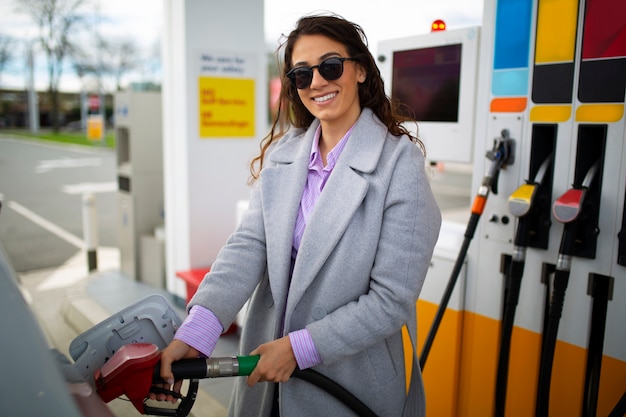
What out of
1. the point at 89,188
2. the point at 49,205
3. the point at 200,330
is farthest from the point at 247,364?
the point at 89,188

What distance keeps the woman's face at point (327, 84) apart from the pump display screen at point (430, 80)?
1.20 m

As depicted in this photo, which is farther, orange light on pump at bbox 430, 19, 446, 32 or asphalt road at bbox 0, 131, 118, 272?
asphalt road at bbox 0, 131, 118, 272

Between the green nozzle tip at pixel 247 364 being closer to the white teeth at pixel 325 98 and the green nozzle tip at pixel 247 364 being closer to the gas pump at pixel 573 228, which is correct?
the white teeth at pixel 325 98

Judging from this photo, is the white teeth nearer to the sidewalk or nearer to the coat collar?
the coat collar

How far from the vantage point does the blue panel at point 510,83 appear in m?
2.34

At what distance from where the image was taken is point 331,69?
1.59 m

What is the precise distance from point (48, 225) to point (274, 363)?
9.04 meters

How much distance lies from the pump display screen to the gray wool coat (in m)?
1.29

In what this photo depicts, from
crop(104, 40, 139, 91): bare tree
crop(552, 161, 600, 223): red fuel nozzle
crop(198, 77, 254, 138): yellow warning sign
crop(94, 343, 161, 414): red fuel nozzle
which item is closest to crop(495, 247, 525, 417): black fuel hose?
crop(552, 161, 600, 223): red fuel nozzle

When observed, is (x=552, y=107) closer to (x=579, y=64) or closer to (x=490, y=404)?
(x=579, y=64)

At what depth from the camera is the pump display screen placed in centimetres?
281

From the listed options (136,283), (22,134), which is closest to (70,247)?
(136,283)

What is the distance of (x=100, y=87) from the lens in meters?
27.2

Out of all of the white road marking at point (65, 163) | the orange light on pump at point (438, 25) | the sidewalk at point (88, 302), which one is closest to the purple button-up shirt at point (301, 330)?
the orange light on pump at point (438, 25)
